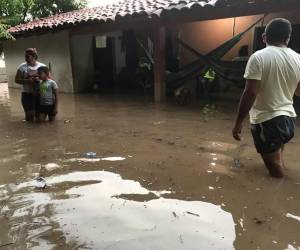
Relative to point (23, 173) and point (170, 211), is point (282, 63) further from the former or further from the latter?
point (23, 173)

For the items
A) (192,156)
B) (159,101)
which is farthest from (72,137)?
(159,101)

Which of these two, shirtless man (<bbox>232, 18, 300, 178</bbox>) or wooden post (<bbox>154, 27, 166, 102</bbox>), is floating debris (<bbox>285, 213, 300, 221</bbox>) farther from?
wooden post (<bbox>154, 27, 166, 102</bbox>)

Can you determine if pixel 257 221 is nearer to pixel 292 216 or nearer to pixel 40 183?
pixel 292 216

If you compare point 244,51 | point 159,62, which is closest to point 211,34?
point 244,51

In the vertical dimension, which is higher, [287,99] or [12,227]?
[287,99]

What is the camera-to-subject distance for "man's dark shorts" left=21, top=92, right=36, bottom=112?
277 inches

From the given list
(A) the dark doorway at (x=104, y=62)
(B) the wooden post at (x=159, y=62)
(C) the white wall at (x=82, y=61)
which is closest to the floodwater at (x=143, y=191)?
(B) the wooden post at (x=159, y=62)

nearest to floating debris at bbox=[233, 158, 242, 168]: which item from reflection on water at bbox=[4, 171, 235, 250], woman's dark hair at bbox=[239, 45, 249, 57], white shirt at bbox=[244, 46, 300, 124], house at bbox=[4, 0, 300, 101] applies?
white shirt at bbox=[244, 46, 300, 124]

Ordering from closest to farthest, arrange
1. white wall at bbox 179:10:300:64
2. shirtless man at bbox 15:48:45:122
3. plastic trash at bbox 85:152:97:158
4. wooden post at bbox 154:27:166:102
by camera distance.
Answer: plastic trash at bbox 85:152:97:158, shirtless man at bbox 15:48:45:122, wooden post at bbox 154:27:166:102, white wall at bbox 179:10:300:64

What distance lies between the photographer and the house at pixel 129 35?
804 centimetres

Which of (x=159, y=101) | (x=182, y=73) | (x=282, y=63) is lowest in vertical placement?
(x=159, y=101)

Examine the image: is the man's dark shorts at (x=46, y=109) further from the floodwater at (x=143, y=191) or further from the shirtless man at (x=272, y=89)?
the shirtless man at (x=272, y=89)

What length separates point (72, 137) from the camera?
5.91 meters

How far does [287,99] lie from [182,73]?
5813 millimetres
